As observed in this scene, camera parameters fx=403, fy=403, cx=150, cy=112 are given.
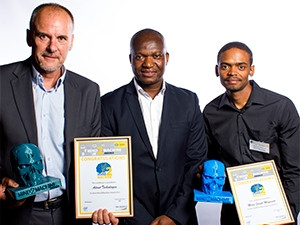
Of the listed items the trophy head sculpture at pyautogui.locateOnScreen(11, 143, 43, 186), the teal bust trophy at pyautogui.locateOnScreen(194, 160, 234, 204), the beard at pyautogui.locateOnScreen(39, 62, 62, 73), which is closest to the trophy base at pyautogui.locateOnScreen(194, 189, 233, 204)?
the teal bust trophy at pyautogui.locateOnScreen(194, 160, 234, 204)

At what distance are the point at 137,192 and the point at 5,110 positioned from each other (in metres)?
0.91

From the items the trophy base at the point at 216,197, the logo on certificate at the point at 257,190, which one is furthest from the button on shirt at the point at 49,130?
the logo on certificate at the point at 257,190

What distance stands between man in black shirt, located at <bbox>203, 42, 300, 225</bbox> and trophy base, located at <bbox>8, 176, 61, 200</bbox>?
1135 millimetres

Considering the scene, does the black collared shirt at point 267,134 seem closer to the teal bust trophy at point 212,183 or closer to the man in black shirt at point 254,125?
the man in black shirt at point 254,125

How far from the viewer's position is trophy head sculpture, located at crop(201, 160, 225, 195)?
227cm

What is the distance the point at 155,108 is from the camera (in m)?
2.51

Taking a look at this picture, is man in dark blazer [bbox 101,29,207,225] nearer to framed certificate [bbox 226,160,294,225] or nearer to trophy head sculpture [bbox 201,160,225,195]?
trophy head sculpture [bbox 201,160,225,195]

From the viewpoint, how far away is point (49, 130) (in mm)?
2178

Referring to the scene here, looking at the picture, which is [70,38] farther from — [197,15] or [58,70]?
[197,15]

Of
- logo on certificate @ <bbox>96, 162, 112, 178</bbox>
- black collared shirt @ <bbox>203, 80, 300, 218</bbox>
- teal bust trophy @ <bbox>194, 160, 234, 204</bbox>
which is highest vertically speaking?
black collared shirt @ <bbox>203, 80, 300, 218</bbox>

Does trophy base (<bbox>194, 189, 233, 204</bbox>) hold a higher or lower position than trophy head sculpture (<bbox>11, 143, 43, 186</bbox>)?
lower

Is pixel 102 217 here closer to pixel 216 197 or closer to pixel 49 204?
pixel 49 204

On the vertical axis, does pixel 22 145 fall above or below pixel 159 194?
above

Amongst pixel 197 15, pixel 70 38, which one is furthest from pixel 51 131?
pixel 197 15
